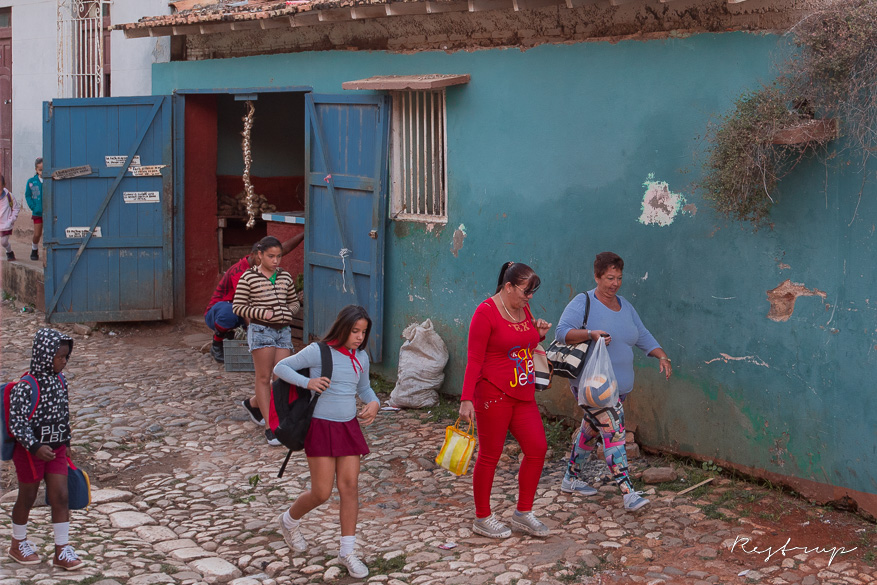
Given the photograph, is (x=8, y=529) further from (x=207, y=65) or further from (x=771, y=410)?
(x=207, y=65)

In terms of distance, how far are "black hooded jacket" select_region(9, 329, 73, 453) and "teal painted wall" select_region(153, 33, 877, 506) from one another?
375cm

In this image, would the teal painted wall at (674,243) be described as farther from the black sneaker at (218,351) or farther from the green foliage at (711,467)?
the black sneaker at (218,351)

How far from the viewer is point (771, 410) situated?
19.7 feet

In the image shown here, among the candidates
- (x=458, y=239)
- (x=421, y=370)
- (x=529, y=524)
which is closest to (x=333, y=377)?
(x=529, y=524)

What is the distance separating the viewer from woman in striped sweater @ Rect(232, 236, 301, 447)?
7195 mm

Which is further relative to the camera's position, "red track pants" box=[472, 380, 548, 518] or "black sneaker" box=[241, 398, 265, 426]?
"black sneaker" box=[241, 398, 265, 426]

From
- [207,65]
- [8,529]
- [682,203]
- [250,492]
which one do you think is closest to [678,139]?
[682,203]

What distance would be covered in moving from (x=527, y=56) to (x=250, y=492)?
395 centimetres

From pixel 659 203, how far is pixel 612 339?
3.97 feet

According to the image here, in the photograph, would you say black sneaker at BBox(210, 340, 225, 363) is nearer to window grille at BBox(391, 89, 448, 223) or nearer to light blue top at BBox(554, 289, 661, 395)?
window grille at BBox(391, 89, 448, 223)

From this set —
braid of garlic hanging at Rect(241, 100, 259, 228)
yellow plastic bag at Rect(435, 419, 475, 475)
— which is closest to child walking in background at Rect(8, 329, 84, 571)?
yellow plastic bag at Rect(435, 419, 475, 475)

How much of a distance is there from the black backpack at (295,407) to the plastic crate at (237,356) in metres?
4.47

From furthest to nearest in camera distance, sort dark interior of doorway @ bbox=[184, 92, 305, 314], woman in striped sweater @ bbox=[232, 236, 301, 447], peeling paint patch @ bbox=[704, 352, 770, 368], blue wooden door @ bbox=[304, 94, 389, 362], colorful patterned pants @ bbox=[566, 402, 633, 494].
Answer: dark interior of doorway @ bbox=[184, 92, 305, 314]
blue wooden door @ bbox=[304, 94, 389, 362]
woman in striped sweater @ bbox=[232, 236, 301, 447]
peeling paint patch @ bbox=[704, 352, 770, 368]
colorful patterned pants @ bbox=[566, 402, 633, 494]

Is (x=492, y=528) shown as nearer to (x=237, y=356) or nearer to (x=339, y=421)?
(x=339, y=421)
